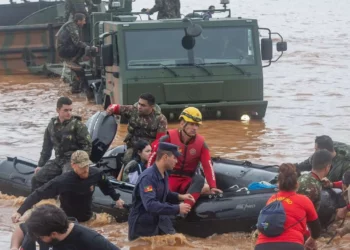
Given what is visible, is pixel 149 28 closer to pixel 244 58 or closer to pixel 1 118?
pixel 244 58

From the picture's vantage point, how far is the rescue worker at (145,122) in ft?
37.6

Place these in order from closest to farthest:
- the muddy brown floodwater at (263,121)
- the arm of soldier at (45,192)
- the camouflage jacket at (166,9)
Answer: the arm of soldier at (45,192), the muddy brown floodwater at (263,121), the camouflage jacket at (166,9)

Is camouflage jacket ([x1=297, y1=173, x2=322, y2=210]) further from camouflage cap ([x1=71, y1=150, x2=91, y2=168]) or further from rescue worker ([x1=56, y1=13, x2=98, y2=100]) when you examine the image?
rescue worker ([x1=56, y1=13, x2=98, y2=100])

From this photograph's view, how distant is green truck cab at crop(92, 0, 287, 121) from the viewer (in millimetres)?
16375

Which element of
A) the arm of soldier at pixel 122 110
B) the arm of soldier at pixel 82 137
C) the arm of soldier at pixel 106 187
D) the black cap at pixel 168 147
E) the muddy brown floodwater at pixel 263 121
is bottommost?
the muddy brown floodwater at pixel 263 121

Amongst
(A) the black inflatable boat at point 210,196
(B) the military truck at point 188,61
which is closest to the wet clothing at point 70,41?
(B) the military truck at point 188,61

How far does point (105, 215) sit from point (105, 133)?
5.12ft

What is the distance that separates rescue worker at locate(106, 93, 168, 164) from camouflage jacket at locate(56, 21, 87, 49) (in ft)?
28.2

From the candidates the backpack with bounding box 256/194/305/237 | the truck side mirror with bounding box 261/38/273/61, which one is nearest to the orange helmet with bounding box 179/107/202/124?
the backpack with bounding box 256/194/305/237

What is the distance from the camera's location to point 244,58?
1672cm

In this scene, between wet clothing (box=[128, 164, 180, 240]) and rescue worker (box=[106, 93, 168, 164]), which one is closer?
wet clothing (box=[128, 164, 180, 240])

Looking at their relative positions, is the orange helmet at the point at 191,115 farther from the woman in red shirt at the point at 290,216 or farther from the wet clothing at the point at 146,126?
the woman in red shirt at the point at 290,216

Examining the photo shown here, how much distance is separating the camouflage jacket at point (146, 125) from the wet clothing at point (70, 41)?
340 inches

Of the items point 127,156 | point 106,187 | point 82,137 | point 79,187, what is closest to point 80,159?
point 79,187
